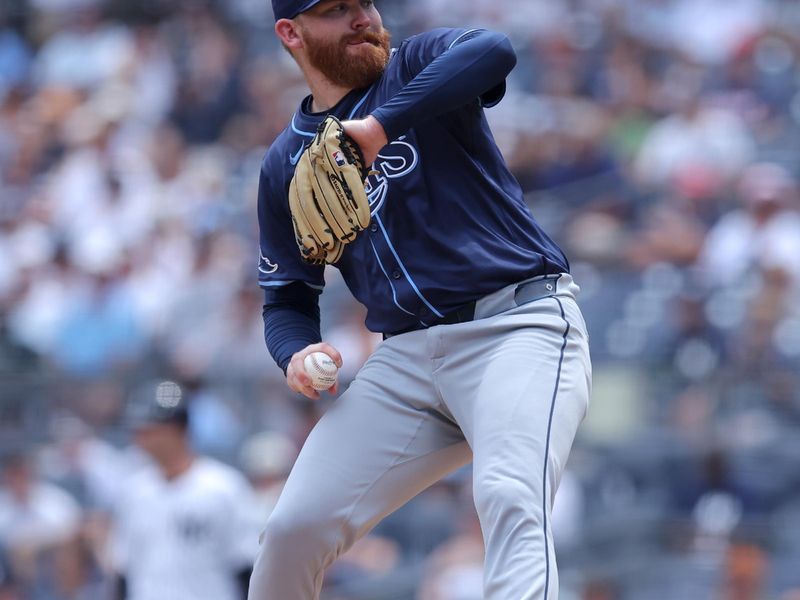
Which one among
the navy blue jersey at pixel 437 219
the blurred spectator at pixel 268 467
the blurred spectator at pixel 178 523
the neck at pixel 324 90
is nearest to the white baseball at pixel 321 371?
the navy blue jersey at pixel 437 219

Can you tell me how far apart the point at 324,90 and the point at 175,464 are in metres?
2.41

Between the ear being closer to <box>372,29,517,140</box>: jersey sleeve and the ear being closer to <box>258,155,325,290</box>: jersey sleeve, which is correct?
<box>258,155,325,290</box>: jersey sleeve

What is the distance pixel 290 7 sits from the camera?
10.9ft

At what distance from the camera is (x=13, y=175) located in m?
11.0

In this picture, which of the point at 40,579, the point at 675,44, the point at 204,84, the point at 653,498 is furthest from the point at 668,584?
the point at 204,84

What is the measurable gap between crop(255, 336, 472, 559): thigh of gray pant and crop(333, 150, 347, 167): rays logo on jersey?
501mm

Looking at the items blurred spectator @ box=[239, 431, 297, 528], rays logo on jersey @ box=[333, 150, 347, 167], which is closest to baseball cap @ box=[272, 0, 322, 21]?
rays logo on jersey @ box=[333, 150, 347, 167]

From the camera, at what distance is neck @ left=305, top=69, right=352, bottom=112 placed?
3.39 m

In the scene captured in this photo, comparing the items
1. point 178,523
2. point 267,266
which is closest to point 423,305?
point 267,266

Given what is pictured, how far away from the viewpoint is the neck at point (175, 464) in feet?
17.8

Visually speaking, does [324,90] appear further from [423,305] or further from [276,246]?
[423,305]

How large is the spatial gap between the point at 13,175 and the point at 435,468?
8.39 m

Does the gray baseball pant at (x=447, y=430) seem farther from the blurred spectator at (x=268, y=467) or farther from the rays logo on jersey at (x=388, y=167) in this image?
the blurred spectator at (x=268, y=467)

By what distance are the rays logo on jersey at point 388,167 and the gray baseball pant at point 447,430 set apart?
13.0 inches
